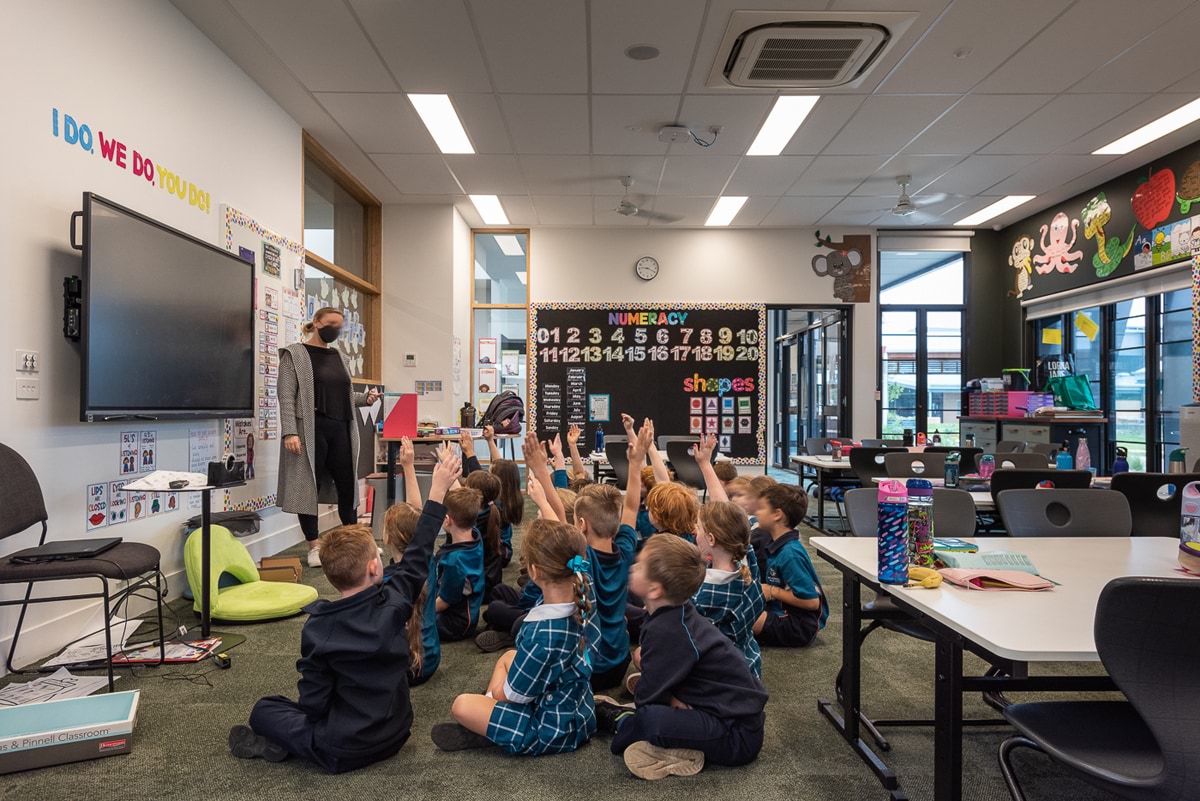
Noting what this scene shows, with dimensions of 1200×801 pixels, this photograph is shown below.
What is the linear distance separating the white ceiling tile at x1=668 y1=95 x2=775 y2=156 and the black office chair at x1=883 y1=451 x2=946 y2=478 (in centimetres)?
286

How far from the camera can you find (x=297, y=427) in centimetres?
446

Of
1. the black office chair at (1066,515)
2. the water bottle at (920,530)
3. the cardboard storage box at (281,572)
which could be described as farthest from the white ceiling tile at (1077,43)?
the cardboard storage box at (281,572)

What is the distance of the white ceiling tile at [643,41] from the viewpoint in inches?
155

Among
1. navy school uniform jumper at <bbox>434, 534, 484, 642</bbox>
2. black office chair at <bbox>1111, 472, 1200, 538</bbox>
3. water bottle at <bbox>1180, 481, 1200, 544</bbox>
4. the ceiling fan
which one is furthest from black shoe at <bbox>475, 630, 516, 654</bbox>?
the ceiling fan

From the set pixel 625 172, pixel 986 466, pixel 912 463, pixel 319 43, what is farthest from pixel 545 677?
pixel 625 172

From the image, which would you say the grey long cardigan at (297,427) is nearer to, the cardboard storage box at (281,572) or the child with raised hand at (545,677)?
the cardboard storage box at (281,572)

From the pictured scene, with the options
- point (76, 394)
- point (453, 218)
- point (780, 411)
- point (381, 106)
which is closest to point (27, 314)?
point (76, 394)

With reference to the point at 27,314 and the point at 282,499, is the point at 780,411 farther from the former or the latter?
the point at 27,314

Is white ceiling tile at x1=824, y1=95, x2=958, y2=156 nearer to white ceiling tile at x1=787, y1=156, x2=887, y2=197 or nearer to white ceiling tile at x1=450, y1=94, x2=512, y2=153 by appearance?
white ceiling tile at x1=787, y1=156, x2=887, y2=197

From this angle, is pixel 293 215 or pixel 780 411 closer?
pixel 293 215

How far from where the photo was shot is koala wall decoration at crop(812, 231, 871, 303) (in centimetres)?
889

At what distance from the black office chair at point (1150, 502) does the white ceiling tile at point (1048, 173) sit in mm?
4459

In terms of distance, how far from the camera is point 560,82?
487cm

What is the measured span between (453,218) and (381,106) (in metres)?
2.68
